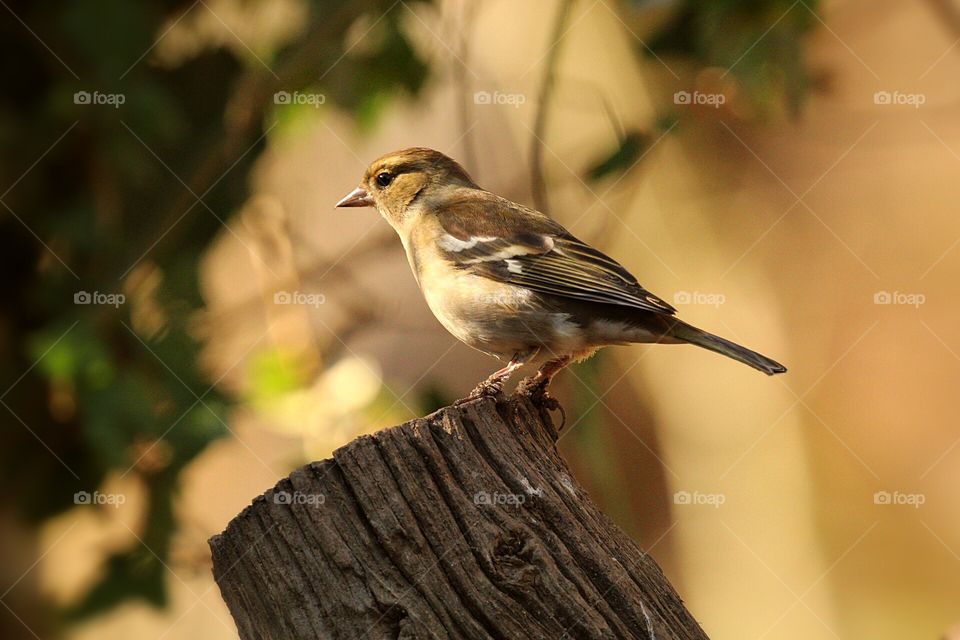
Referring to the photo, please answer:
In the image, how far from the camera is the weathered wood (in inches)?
94.3

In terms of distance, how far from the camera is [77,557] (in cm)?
575

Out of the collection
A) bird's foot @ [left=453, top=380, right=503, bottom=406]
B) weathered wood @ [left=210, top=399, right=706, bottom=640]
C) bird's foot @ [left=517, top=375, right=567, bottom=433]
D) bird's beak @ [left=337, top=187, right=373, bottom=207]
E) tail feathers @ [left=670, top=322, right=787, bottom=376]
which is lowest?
weathered wood @ [left=210, top=399, right=706, bottom=640]

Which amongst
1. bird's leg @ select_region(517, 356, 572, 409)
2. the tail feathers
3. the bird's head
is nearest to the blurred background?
the bird's head

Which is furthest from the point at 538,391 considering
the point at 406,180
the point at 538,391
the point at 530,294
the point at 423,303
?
the point at 423,303

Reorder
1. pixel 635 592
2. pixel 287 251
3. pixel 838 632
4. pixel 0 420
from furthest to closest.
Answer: pixel 838 632, pixel 287 251, pixel 0 420, pixel 635 592

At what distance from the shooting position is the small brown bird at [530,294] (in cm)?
423

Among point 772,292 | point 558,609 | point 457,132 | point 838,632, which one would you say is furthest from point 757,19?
point 838,632

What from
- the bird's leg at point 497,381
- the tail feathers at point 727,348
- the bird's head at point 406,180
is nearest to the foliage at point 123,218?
the bird's head at point 406,180

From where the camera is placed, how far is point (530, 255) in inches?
178

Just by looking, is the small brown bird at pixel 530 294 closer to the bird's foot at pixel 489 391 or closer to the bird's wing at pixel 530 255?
the bird's wing at pixel 530 255

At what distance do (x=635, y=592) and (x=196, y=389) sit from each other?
9.95 ft

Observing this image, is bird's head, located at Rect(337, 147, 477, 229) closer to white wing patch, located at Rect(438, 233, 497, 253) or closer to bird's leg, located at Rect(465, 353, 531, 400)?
white wing patch, located at Rect(438, 233, 497, 253)

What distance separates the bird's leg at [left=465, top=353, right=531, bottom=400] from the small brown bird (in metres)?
0.01

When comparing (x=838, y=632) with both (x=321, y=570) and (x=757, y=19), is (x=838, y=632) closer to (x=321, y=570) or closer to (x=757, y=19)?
(x=757, y=19)
